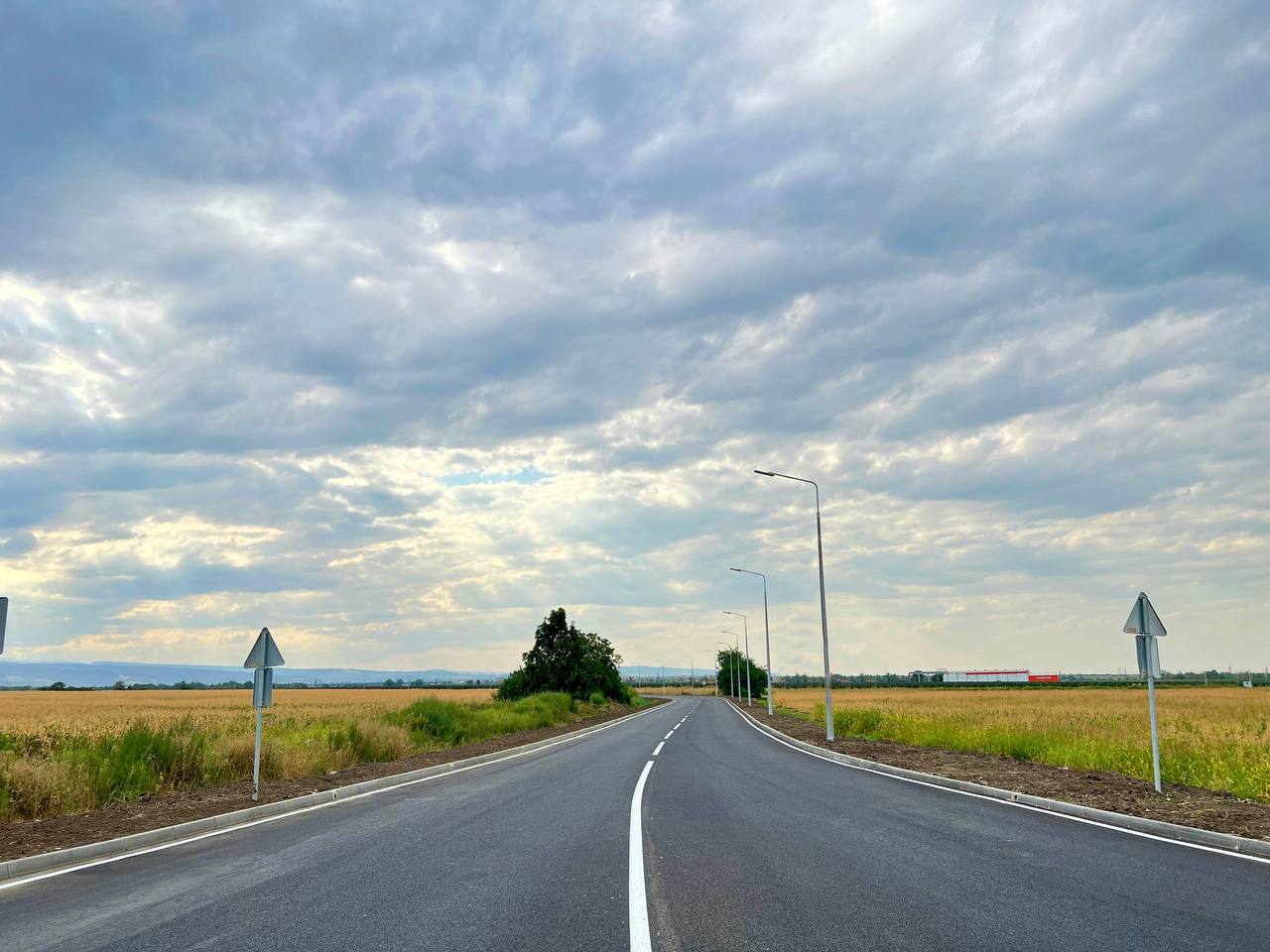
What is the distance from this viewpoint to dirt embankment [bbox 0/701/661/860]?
10734 millimetres

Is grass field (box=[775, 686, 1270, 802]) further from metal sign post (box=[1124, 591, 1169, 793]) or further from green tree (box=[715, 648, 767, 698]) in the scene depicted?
green tree (box=[715, 648, 767, 698])

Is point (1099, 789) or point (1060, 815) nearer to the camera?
point (1060, 815)

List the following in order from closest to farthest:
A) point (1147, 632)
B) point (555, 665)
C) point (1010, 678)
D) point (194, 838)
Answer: point (194, 838) < point (1147, 632) < point (555, 665) < point (1010, 678)

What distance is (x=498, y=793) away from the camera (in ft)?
49.6

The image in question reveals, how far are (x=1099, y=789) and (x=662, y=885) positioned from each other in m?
10.3

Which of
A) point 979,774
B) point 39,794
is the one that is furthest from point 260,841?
point 979,774

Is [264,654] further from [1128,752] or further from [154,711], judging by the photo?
[154,711]

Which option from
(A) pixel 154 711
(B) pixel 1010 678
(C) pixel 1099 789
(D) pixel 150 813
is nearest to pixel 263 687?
(D) pixel 150 813

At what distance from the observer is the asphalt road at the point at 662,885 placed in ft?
20.0

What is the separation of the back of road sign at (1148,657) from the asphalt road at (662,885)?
11.9 feet

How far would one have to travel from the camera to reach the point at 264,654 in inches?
587

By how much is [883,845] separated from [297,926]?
6.09 m

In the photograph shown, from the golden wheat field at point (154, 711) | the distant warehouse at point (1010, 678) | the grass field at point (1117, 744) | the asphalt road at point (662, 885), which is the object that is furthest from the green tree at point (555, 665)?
the distant warehouse at point (1010, 678)

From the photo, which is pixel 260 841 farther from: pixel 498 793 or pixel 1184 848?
pixel 1184 848
